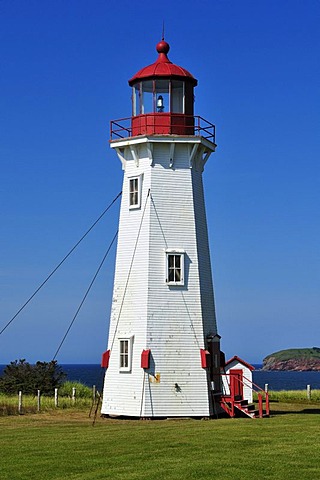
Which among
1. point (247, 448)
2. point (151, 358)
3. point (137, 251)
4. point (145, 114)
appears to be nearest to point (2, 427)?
point (151, 358)

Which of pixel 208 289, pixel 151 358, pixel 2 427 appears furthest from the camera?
pixel 208 289

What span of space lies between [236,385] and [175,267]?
6191 millimetres

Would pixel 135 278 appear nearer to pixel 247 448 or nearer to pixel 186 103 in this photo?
pixel 186 103

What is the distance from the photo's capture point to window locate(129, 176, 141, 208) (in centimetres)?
2908

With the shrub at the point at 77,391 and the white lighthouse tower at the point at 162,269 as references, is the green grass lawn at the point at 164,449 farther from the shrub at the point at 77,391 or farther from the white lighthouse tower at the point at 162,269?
the shrub at the point at 77,391

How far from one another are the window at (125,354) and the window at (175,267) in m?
2.47

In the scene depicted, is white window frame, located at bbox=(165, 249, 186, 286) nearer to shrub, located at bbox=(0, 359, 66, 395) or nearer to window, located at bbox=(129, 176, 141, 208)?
window, located at bbox=(129, 176, 141, 208)

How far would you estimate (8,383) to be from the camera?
135 feet

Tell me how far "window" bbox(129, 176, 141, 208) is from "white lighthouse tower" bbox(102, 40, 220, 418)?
39 millimetres

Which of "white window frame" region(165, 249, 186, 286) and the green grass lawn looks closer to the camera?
the green grass lawn

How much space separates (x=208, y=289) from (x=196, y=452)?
10.8 meters

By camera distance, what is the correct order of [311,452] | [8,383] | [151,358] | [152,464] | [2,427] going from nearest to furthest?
[152,464] → [311,452] → [2,427] → [151,358] → [8,383]

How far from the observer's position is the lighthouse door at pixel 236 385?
29.2 metres

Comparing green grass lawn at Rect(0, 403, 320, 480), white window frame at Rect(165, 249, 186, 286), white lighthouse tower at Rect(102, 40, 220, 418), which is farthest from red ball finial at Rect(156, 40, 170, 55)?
green grass lawn at Rect(0, 403, 320, 480)
